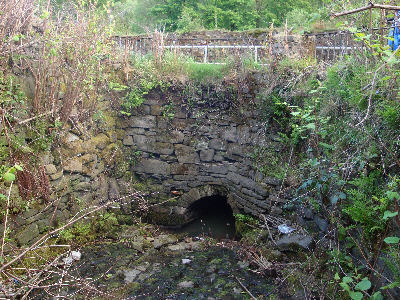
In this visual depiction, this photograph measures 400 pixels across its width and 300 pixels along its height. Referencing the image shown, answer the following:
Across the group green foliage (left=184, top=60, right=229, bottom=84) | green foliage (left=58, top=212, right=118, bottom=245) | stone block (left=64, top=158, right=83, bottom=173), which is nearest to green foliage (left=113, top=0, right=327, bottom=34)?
green foliage (left=184, top=60, right=229, bottom=84)

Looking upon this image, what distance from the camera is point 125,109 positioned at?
7.41 metres

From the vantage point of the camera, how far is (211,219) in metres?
7.87

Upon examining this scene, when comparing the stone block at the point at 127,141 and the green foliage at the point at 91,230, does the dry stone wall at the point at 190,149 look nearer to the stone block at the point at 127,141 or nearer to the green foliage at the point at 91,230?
the stone block at the point at 127,141

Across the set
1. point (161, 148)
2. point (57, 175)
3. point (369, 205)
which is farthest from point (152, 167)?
point (369, 205)

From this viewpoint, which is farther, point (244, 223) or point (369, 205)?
point (244, 223)

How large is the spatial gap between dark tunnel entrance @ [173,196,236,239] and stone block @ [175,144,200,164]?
89 cm

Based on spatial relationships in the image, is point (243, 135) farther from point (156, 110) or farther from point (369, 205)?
point (369, 205)

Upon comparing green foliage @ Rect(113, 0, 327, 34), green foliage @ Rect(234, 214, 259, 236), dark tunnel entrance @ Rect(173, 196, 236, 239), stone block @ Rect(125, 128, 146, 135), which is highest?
green foliage @ Rect(113, 0, 327, 34)

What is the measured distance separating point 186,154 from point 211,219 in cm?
160

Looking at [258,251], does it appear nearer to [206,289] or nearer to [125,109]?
[206,289]

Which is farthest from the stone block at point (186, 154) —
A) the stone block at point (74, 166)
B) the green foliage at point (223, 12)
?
the green foliage at point (223, 12)

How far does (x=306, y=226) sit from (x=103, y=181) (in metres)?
3.81

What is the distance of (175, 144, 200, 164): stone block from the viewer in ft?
23.7

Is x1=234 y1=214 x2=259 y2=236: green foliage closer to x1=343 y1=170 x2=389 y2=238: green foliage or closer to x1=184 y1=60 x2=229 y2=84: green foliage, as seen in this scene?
x1=184 y1=60 x2=229 y2=84: green foliage
